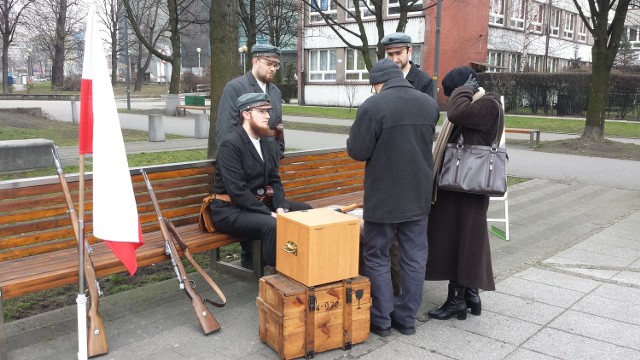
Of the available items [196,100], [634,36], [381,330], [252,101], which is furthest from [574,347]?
[634,36]

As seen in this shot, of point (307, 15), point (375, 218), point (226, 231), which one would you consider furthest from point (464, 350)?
point (307, 15)

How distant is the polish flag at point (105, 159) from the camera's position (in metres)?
3.29

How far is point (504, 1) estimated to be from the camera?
35.8m

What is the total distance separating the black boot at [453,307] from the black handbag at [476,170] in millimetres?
756

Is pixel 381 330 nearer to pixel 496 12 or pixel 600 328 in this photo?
pixel 600 328

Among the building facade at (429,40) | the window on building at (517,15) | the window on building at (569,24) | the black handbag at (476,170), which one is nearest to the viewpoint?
the black handbag at (476,170)

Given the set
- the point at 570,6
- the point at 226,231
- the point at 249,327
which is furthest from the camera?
the point at 570,6

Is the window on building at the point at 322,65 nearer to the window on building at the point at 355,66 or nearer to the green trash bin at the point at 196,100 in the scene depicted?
the window on building at the point at 355,66

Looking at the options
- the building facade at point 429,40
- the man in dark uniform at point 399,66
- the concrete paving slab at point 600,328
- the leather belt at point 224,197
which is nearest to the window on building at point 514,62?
the building facade at point 429,40

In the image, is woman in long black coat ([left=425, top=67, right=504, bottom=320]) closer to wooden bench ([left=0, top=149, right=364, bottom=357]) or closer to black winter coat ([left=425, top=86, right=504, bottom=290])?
black winter coat ([left=425, top=86, right=504, bottom=290])

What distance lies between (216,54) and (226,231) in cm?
318

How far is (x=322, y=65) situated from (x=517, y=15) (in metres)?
12.9

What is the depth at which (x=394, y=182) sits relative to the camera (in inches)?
154

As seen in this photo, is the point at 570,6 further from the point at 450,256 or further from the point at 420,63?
the point at 450,256
